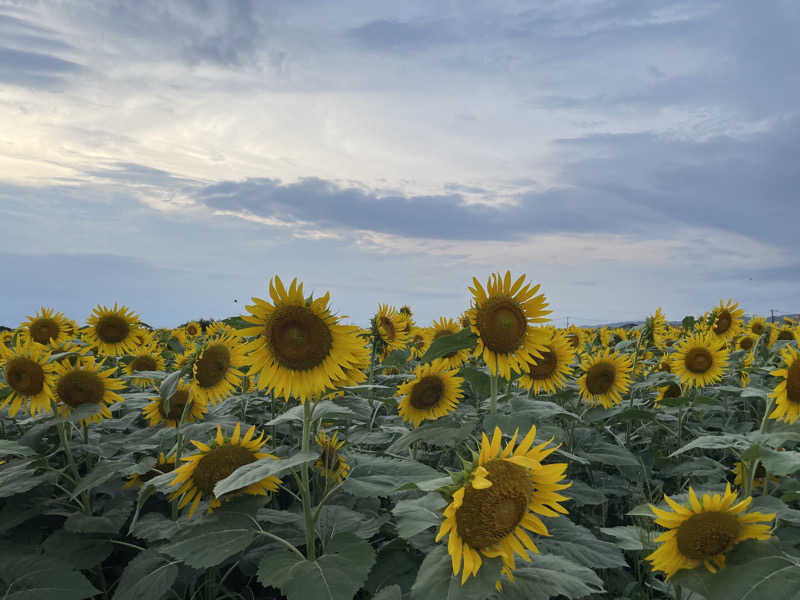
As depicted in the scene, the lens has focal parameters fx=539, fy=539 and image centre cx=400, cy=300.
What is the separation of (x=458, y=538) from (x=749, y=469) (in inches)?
88.1

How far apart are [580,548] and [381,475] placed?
43.3 inches

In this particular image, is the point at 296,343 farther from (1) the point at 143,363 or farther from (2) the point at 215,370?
(1) the point at 143,363

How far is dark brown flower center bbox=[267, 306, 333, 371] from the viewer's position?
3.00 meters

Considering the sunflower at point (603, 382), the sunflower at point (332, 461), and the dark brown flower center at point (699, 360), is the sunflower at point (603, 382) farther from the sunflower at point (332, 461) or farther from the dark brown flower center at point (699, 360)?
the sunflower at point (332, 461)

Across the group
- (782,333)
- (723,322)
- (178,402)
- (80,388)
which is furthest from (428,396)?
(782,333)

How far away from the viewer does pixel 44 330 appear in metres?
7.15

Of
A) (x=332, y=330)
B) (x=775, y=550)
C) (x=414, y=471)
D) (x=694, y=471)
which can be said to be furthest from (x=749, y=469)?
(x=332, y=330)

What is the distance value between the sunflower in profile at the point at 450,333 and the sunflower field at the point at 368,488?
0.67 m

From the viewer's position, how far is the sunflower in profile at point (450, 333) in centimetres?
607

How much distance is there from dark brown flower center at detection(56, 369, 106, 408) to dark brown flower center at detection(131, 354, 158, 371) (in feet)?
7.11

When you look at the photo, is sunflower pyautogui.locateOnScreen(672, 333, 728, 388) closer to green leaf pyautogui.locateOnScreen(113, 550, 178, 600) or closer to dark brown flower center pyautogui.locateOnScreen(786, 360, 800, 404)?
dark brown flower center pyautogui.locateOnScreen(786, 360, 800, 404)

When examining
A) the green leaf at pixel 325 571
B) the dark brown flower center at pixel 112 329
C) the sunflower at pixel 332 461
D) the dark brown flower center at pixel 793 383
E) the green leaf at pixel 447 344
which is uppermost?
the green leaf at pixel 447 344

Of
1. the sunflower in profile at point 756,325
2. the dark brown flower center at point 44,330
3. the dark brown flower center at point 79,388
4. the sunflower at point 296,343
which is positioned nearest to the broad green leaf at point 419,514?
the sunflower at point 296,343

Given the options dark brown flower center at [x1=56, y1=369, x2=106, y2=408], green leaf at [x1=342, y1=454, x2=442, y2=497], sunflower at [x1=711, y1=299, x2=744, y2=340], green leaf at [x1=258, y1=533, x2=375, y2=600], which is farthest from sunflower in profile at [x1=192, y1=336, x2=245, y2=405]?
sunflower at [x1=711, y1=299, x2=744, y2=340]
